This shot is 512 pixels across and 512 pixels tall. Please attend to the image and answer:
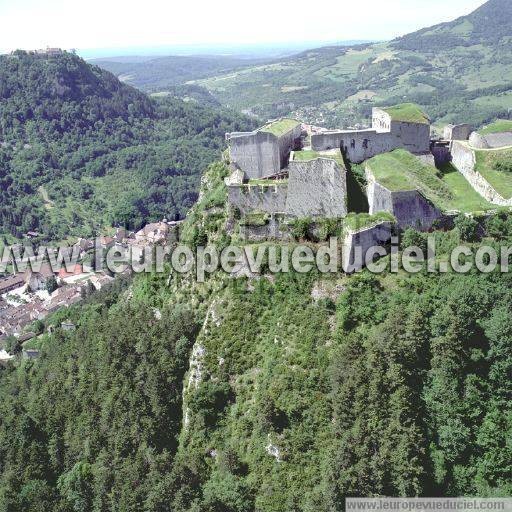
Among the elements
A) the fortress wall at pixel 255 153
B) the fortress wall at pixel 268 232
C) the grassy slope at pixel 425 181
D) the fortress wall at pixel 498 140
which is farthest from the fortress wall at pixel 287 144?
the fortress wall at pixel 498 140

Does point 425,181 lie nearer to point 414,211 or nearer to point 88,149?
point 414,211

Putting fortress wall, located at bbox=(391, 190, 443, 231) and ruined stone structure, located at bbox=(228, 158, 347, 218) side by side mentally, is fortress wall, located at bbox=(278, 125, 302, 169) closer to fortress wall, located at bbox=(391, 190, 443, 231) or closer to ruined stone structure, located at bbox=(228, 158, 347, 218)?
ruined stone structure, located at bbox=(228, 158, 347, 218)

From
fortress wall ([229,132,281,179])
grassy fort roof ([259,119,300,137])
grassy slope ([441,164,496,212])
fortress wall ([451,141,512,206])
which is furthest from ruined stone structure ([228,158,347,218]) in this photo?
fortress wall ([451,141,512,206])

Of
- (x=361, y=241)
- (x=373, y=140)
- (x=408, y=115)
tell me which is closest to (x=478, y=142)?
(x=408, y=115)

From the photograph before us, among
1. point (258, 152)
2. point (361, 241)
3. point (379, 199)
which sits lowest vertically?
point (361, 241)

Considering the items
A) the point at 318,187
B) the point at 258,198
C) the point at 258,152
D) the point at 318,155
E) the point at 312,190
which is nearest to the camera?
the point at 318,187

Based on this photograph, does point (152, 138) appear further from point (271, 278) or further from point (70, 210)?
point (271, 278)

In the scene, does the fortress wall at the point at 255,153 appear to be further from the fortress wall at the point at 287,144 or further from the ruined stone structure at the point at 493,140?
the ruined stone structure at the point at 493,140
